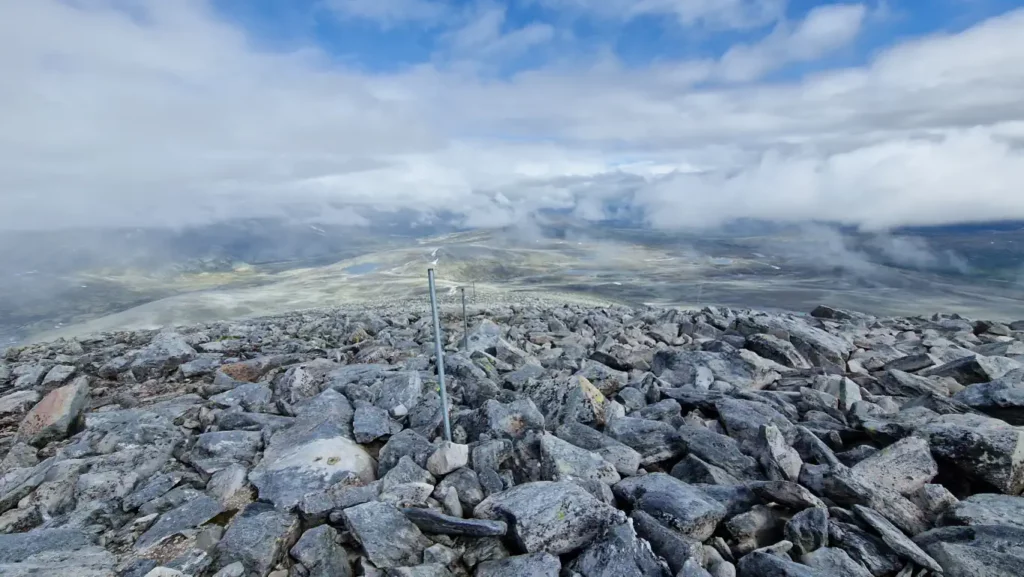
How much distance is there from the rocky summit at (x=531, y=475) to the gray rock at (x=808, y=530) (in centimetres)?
2

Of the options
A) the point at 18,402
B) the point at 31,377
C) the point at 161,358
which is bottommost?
the point at 31,377

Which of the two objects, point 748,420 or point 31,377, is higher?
point 748,420

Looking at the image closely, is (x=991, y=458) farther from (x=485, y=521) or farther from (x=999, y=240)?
(x=999, y=240)

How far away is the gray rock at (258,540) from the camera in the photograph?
431 cm

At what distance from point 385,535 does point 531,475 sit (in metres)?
1.64

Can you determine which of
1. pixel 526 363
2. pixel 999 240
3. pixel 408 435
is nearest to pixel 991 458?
pixel 408 435

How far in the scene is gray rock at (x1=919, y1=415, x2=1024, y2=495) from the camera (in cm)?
496

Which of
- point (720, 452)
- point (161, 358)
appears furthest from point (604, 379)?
point (161, 358)

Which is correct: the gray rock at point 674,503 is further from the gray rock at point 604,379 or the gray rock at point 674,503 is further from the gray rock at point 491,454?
the gray rock at point 604,379

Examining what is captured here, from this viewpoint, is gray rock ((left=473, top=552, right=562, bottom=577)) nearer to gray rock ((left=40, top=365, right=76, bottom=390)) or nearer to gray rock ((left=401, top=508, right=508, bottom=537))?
gray rock ((left=401, top=508, right=508, bottom=537))

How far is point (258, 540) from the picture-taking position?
4430mm

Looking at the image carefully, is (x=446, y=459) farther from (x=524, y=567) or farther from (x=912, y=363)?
(x=912, y=363)

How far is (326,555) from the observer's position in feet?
14.3

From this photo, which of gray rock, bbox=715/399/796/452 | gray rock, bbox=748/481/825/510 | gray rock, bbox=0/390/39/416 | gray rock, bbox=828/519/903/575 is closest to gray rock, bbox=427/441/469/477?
gray rock, bbox=748/481/825/510
